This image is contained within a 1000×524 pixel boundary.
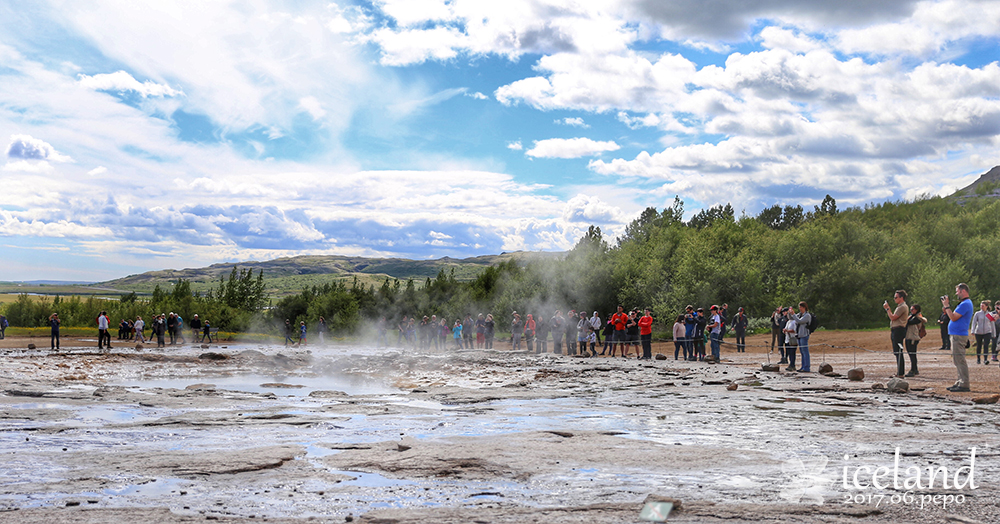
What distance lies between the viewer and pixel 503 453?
833cm

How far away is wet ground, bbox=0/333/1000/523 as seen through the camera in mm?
5789

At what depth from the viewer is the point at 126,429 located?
10.5 metres

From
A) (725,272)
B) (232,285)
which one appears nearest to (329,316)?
(232,285)

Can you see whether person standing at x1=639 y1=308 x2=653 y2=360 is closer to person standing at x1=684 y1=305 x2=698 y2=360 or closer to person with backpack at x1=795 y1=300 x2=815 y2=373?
person standing at x1=684 y1=305 x2=698 y2=360

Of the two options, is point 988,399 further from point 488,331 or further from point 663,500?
point 488,331

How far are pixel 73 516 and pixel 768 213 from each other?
131m

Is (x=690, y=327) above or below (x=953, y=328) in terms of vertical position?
below

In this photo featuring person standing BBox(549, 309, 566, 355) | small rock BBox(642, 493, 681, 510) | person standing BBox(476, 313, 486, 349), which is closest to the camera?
small rock BBox(642, 493, 681, 510)

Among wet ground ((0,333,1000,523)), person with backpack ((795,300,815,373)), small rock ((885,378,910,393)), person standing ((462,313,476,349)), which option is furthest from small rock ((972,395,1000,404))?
person standing ((462,313,476,349))

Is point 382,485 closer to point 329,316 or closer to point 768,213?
point 329,316

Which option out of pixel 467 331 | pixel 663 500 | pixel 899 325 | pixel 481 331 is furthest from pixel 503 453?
pixel 467 331

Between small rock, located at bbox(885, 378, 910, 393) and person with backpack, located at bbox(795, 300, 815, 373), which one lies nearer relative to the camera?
small rock, located at bbox(885, 378, 910, 393)

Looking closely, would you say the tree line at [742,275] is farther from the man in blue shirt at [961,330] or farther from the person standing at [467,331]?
the man in blue shirt at [961,330]

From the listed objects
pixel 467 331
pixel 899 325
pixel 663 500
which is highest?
pixel 899 325
